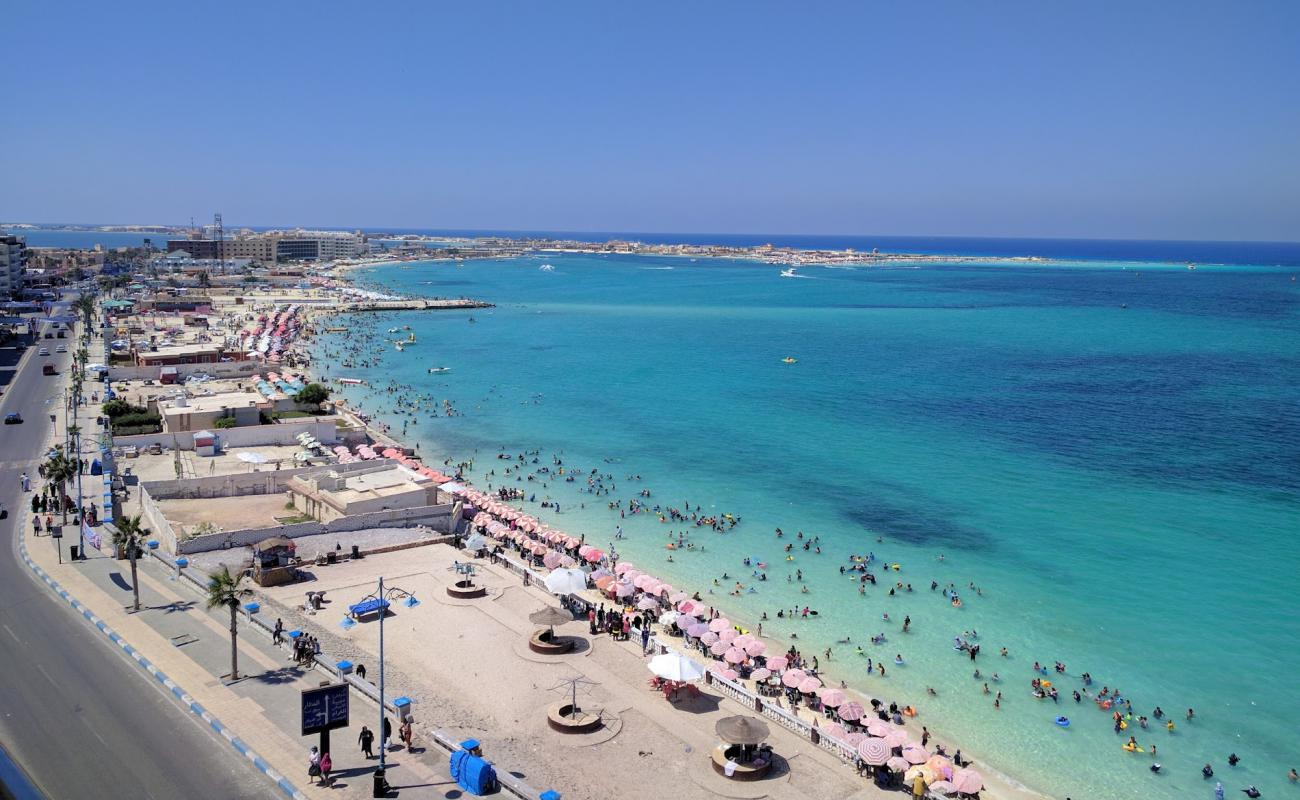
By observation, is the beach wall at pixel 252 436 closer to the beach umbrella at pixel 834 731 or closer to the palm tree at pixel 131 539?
the palm tree at pixel 131 539

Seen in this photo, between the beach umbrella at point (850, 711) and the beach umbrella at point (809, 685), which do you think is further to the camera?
the beach umbrella at point (809, 685)

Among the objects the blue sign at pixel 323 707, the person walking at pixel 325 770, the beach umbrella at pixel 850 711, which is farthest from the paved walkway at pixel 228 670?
the beach umbrella at pixel 850 711

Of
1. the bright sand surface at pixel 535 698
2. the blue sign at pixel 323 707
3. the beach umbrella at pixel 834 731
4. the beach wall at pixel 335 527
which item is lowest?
the beach umbrella at pixel 834 731

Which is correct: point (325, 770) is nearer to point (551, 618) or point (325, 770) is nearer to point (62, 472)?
point (551, 618)

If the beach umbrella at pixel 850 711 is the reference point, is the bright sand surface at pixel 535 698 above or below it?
above

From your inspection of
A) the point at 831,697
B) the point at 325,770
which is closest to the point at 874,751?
the point at 831,697

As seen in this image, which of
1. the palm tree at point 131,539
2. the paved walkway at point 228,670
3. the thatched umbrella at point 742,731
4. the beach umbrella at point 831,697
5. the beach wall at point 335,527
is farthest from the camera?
the beach wall at point 335,527

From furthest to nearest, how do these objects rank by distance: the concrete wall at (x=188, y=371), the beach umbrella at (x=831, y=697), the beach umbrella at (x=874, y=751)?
the concrete wall at (x=188, y=371), the beach umbrella at (x=831, y=697), the beach umbrella at (x=874, y=751)
